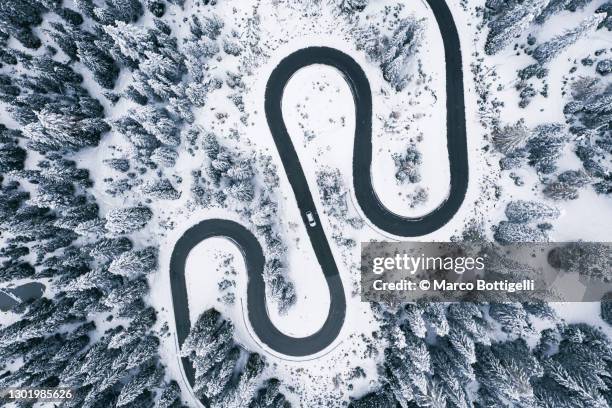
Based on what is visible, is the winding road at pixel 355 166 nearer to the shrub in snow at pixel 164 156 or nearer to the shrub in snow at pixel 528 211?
the shrub in snow at pixel 528 211

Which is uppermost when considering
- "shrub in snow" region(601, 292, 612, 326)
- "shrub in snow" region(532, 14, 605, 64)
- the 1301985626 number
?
"shrub in snow" region(532, 14, 605, 64)

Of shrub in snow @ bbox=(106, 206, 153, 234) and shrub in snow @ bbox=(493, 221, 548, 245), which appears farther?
shrub in snow @ bbox=(106, 206, 153, 234)

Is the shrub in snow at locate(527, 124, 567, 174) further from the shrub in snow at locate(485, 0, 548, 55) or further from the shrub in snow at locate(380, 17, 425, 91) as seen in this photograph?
the shrub in snow at locate(380, 17, 425, 91)

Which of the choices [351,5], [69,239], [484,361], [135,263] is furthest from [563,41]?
[69,239]

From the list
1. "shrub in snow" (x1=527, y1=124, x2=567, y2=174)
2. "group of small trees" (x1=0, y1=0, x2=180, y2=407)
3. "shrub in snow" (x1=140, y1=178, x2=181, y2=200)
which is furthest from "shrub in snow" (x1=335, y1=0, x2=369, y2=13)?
"shrub in snow" (x1=140, y1=178, x2=181, y2=200)

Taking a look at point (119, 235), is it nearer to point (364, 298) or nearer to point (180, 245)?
point (180, 245)

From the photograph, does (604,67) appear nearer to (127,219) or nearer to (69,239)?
(127,219)

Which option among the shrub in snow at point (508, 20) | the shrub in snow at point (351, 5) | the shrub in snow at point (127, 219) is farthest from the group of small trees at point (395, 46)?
the shrub in snow at point (127, 219)
